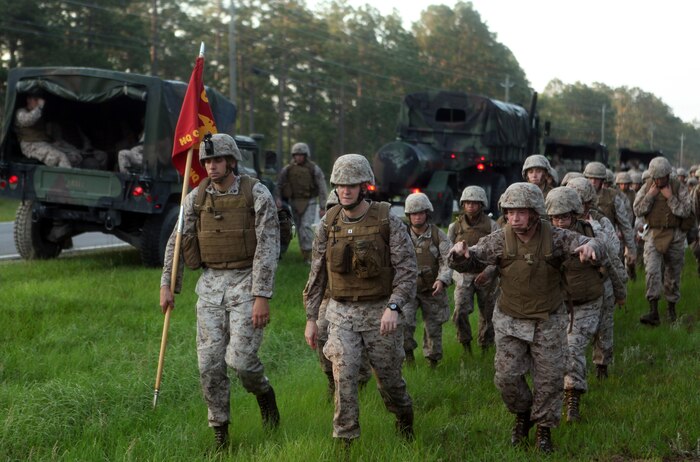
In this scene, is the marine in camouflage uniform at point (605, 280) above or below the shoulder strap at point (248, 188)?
below

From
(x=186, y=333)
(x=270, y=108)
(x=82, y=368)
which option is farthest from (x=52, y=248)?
(x=270, y=108)

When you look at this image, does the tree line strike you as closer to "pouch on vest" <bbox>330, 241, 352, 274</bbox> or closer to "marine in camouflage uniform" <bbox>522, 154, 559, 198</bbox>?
"marine in camouflage uniform" <bbox>522, 154, 559, 198</bbox>

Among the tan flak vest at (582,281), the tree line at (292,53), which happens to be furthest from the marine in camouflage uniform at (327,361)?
the tree line at (292,53)

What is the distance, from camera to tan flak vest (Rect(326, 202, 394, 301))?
581 cm

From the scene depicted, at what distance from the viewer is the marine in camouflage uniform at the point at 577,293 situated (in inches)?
275

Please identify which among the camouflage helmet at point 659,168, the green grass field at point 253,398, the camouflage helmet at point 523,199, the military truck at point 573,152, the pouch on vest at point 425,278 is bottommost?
the green grass field at point 253,398

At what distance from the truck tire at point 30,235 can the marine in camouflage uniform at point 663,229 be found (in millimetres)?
8327

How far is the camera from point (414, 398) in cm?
750

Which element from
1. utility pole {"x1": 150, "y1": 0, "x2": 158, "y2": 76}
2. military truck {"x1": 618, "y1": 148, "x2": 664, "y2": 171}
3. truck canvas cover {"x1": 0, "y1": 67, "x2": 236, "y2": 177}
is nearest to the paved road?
truck canvas cover {"x1": 0, "y1": 67, "x2": 236, "y2": 177}

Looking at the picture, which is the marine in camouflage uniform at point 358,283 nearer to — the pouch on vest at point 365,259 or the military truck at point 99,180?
the pouch on vest at point 365,259

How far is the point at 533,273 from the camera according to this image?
19.9 ft

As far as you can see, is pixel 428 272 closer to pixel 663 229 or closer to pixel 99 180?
pixel 663 229

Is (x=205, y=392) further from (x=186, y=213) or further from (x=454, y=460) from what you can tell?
(x=454, y=460)

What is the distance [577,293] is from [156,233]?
729cm
